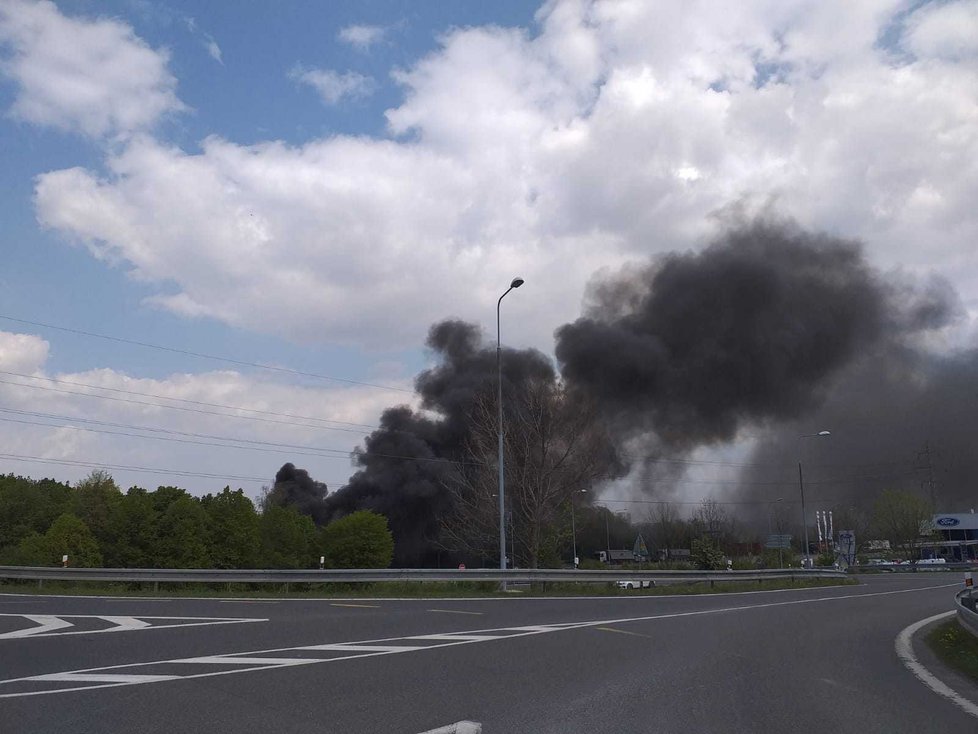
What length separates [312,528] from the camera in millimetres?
52500

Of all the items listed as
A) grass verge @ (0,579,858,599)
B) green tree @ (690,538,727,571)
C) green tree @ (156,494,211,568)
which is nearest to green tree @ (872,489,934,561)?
green tree @ (690,538,727,571)

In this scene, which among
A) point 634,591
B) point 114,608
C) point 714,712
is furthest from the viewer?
point 634,591

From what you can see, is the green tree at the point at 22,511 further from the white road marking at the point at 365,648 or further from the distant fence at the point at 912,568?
the distant fence at the point at 912,568

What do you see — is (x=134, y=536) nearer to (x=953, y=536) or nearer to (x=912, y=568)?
(x=912, y=568)

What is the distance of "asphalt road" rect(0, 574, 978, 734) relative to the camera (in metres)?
5.62

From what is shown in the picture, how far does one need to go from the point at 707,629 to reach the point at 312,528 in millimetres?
42749

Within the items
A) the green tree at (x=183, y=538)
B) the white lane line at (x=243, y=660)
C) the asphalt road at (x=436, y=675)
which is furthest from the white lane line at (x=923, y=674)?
the green tree at (x=183, y=538)

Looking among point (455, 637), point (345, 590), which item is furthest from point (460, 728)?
point (345, 590)

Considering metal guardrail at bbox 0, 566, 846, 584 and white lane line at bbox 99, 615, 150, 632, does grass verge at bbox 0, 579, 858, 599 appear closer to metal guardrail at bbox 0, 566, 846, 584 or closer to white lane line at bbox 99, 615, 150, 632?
metal guardrail at bbox 0, 566, 846, 584

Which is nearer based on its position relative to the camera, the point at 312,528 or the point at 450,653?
the point at 450,653

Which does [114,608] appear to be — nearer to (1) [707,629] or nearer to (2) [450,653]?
(2) [450,653]

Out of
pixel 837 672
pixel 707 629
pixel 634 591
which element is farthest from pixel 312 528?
pixel 837 672

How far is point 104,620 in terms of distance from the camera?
11656mm

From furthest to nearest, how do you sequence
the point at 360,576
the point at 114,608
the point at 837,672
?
the point at 360,576 < the point at 114,608 < the point at 837,672
